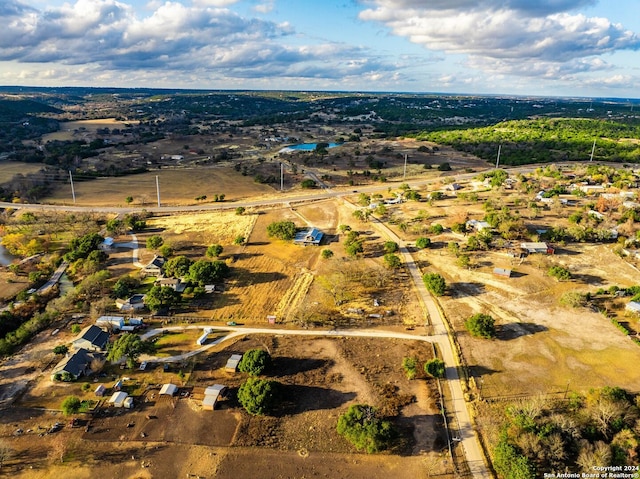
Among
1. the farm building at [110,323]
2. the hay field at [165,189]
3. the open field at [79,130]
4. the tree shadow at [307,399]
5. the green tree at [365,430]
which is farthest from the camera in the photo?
the open field at [79,130]

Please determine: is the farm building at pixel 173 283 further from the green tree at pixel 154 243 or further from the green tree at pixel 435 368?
the green tree at pixel 435 368

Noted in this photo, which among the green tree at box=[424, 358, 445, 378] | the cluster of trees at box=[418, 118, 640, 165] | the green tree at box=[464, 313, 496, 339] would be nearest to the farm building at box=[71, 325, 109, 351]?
the green tree at box=[424, 358, 445, 378]

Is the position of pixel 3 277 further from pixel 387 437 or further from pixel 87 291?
pixel 387 437

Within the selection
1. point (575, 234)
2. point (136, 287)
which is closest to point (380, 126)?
point (575, 234)

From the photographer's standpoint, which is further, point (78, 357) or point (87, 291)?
point (87, 291)

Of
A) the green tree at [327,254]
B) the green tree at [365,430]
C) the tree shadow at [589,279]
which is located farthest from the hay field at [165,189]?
the green tree at [365,430]

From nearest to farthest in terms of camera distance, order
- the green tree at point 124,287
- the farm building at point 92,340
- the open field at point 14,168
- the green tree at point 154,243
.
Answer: the farm building at point 92,340
the green tree at point 124,287
the green tree at point 154,243
the open field at point 14,168
